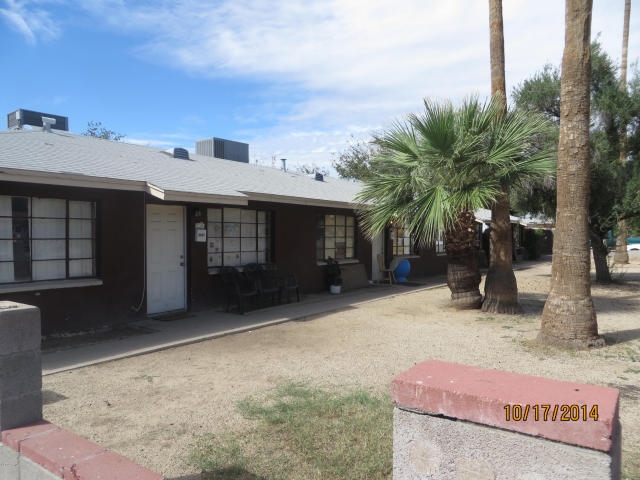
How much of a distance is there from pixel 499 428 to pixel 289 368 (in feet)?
14.8

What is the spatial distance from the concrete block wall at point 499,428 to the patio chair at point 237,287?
314 inches

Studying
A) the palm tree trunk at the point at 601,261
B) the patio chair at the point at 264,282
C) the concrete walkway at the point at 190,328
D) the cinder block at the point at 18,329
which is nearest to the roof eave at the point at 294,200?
the patio chair at the point at 264,282

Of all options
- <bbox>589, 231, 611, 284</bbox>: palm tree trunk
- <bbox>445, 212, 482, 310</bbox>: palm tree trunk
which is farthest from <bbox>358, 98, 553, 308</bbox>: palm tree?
<bbox>589, 231, 611, 284</bbox>: palm tree trunk

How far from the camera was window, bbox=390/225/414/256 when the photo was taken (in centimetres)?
1684

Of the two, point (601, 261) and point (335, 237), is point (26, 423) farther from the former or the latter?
point (601, 261)

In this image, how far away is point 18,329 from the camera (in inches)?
116

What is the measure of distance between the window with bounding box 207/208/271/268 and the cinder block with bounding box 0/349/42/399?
7.42 meters

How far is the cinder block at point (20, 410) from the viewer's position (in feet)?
9.73

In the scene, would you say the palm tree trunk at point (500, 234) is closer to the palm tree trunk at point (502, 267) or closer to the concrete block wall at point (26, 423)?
the palm tree trunk at point (502, 267)

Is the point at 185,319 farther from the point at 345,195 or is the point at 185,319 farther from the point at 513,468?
the point at 513,468

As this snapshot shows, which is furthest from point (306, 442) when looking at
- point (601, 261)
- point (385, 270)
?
point (601, 261)

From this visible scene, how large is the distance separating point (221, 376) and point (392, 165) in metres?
6.20

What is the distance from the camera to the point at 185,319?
936cm

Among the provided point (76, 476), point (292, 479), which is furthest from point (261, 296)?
point (76, 476)
